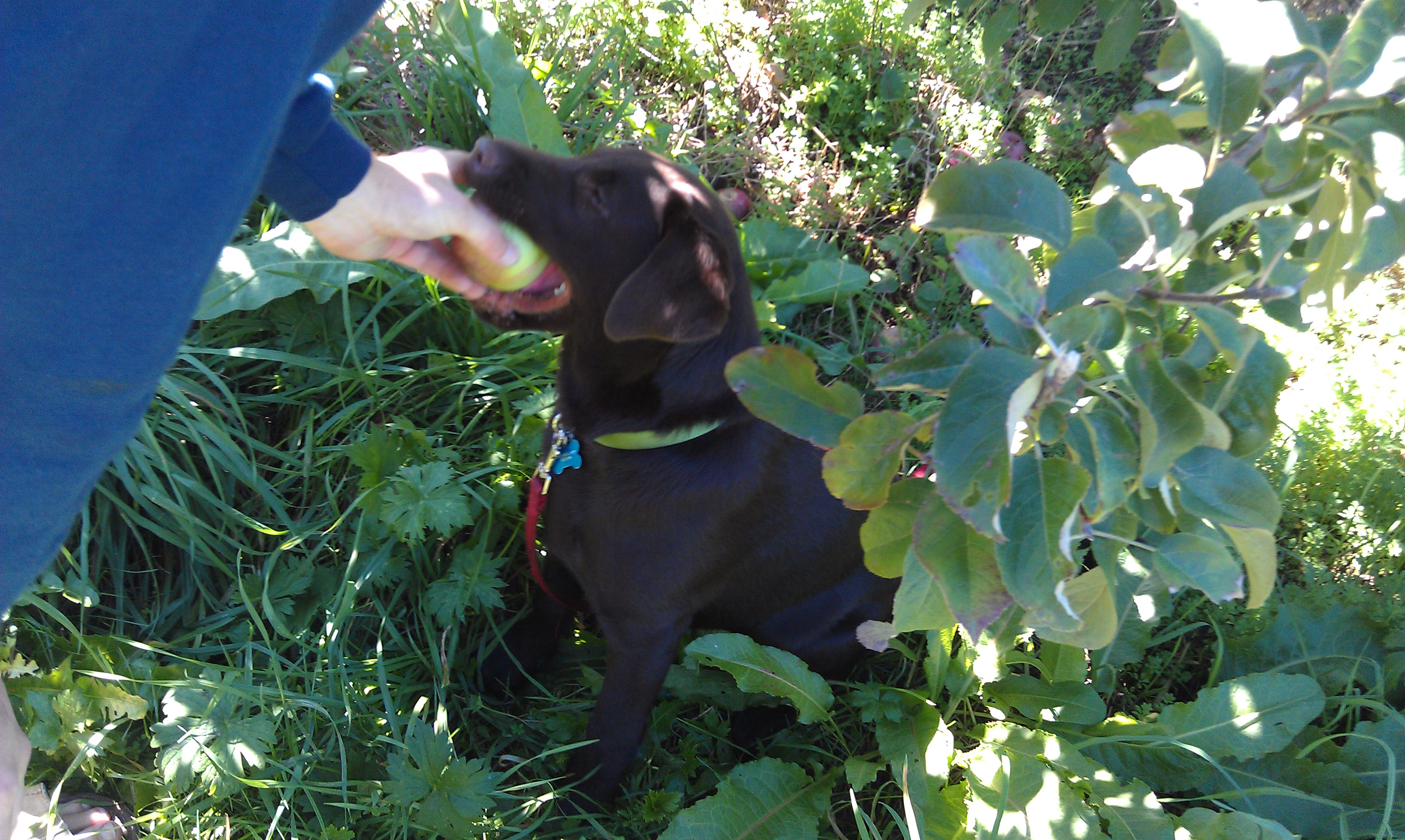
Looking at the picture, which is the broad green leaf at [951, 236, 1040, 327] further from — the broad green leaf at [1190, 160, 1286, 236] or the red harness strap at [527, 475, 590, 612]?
the red harness strap at [527, 475, 590, 612]

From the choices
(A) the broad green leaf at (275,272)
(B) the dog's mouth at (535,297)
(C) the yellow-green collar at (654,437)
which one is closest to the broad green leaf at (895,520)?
(C) the yellow-green collar at (654,437)

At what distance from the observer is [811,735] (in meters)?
2.24

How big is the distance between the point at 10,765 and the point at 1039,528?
4.76 feet

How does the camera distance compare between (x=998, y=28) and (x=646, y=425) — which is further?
(x=998, y=28)

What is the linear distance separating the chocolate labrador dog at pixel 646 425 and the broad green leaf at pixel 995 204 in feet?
1.86

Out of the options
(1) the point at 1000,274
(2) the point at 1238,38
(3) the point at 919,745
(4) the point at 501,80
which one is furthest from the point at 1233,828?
(4) the point at 501,80

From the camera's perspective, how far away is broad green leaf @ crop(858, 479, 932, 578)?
4.12 ft

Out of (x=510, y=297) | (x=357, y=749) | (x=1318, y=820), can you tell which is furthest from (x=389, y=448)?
(x=1318, y=820)

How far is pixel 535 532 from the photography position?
2.12 meters

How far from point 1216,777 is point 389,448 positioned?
2.16m

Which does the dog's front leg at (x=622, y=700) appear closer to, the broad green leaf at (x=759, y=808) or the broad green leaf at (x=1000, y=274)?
the broad green leaf at (x=759, y=808)

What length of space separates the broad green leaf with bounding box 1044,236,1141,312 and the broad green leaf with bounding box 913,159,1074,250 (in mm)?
40

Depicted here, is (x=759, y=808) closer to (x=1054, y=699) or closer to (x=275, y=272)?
(x=1054, y=699)

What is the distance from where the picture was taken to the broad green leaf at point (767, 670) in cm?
190
